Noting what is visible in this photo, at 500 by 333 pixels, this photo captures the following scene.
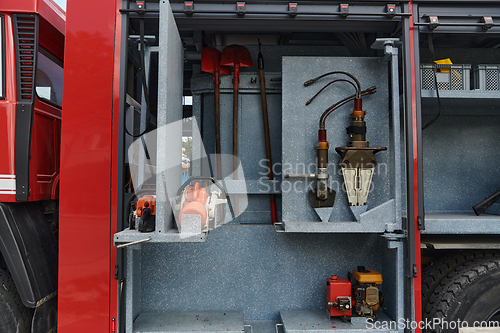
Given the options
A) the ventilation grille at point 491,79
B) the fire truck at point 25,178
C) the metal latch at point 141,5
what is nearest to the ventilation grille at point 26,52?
the fire truck at point 25,178

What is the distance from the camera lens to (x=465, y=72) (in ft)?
7.02

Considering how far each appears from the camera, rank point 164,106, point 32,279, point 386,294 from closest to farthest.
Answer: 1. point 164,106
2. point 32,279
3. point 386,294

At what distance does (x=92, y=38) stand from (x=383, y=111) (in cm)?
189

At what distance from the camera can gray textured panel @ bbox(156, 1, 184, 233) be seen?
1.61 meters

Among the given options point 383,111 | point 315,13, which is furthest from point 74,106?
point 383,111

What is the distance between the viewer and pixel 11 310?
1.89 meters

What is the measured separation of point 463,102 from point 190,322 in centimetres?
230

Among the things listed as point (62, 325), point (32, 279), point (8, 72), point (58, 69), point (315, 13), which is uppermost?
point (315, 13)

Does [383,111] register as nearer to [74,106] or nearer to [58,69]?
[74,106]

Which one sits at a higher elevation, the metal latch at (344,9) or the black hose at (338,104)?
the metal latch at (344,9)

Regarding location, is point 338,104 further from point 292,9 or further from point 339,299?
point 339,299

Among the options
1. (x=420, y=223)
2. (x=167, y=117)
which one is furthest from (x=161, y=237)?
(x=420, y=223)

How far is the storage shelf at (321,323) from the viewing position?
6.44 ft

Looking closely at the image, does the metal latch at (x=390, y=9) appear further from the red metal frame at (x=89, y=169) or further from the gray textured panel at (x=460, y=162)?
the red metal frame at (x=89, y=169)
